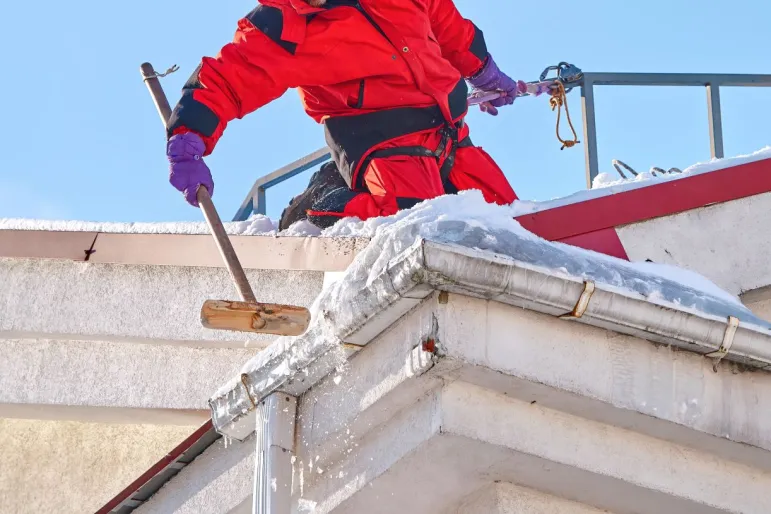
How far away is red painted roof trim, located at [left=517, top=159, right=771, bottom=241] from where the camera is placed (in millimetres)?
3818

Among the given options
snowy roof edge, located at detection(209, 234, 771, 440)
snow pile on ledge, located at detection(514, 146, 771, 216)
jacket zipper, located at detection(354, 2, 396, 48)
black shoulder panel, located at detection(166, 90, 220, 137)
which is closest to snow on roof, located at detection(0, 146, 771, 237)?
snow pile on ledge, located at detection(514, 146, 771, 216)

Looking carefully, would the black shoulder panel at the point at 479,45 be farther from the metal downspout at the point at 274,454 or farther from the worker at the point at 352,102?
the metal downspout at the point at 274,454

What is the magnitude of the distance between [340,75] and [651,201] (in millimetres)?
1764

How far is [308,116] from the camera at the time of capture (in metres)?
5.57

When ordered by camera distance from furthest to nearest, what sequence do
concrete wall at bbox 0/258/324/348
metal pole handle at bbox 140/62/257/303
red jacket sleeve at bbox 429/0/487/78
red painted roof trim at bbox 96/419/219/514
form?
red jacket sleeve at bbox 429/0/487/78
concrete wall at bbox 0/258/324/348
metal pole handle at bbox 140/62/257/303
red painted roof trim at bbox 96/419/219/514

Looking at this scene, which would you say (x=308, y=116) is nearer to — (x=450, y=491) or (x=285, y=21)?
(x=285, y=21)

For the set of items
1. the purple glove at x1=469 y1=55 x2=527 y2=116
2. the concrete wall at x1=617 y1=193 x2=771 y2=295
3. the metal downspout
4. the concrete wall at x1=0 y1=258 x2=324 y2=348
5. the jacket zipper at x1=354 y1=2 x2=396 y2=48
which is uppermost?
the jacket zipper at x1=354 y1=2 x2=396 y2=48

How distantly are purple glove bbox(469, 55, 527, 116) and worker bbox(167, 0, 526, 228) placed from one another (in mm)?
634

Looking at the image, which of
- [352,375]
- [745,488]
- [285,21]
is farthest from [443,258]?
[285,21]

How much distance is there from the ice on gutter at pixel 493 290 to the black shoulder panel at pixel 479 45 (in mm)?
2850

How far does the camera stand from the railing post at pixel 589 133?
563 cm

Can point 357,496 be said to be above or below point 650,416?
below

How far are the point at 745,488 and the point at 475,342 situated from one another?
97cm

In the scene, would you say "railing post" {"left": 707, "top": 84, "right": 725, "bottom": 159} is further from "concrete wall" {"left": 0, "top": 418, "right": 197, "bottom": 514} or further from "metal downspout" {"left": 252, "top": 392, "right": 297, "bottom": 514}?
"metal downspout" {"left": 252, "top": 392, "right": 297, "bottom": 514}
